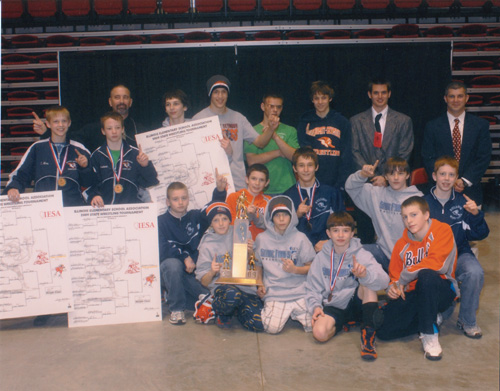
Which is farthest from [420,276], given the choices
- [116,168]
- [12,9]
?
[12,9]

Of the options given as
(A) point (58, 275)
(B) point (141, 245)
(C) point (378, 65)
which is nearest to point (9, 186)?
(A) point (58, 275)

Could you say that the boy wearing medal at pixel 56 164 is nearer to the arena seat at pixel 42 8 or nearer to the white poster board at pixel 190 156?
the white poster board at pixel 190 156

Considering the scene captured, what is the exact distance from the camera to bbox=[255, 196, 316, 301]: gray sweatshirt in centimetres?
412

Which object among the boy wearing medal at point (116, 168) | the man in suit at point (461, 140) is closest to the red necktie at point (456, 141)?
the man in suit at point (461, 140)

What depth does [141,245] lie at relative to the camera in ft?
13.8

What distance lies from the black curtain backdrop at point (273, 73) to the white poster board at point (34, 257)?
4283mm

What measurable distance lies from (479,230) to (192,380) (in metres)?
2.61

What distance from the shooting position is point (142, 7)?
40.8 feet

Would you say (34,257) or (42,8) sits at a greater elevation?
(42,8)

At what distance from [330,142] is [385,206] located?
1004 mm

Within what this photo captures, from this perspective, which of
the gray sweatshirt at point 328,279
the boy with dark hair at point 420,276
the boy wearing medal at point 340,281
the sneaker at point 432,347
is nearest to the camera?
Result: the sneaker at point 432,347

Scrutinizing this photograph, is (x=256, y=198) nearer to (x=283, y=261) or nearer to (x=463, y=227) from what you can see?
(x=283, y=261)

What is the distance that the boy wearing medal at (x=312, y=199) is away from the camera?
4.53 meters

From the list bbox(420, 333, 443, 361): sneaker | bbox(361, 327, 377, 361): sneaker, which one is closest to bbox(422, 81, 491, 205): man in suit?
bbox(420, 333, 443, 361): sneaker
